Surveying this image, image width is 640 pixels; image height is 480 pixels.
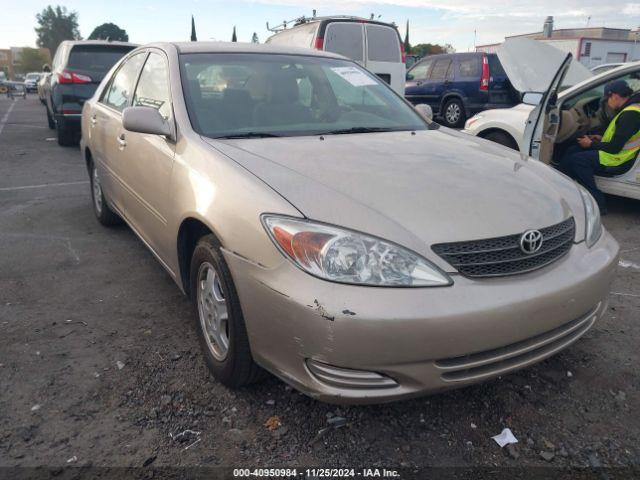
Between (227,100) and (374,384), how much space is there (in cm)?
188

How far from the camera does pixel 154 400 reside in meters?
2.41

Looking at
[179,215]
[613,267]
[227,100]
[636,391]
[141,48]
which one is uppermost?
[141,48]

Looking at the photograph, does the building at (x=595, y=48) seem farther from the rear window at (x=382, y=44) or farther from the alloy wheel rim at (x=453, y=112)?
the rear window at (x=382, y=44)

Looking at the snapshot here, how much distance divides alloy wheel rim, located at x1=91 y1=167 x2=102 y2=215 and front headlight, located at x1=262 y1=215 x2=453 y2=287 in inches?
130

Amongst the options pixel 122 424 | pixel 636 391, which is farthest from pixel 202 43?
pixel 636 391

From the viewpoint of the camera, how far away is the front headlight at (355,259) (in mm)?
1913

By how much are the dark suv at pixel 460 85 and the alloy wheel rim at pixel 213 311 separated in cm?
1103

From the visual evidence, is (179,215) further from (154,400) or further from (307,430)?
(307,430)

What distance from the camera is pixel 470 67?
41.5 feet

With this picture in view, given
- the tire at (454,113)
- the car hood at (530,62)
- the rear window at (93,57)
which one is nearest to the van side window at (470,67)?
the tire at (454,113)

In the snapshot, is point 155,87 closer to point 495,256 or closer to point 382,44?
point 495,256

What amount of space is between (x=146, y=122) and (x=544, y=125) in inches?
150

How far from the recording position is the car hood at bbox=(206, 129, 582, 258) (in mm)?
2062

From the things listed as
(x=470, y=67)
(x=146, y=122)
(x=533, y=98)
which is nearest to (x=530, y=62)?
(x=533, y=98)
